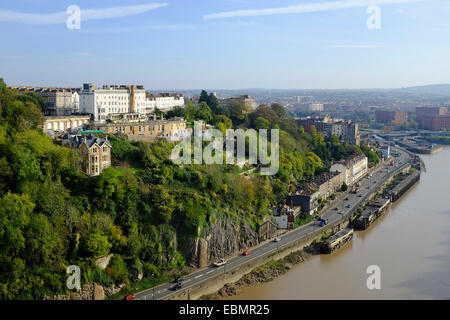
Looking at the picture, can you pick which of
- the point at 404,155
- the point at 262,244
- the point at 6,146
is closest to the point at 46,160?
the point at 6,146

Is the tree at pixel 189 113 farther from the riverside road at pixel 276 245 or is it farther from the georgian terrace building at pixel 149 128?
the riverside road at pixel 276 245

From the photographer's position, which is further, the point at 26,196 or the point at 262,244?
the point at 262,244

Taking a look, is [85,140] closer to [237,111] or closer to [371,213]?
[371,213]

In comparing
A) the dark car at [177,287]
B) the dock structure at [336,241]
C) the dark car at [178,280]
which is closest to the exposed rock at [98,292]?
the dark car at [177,287]

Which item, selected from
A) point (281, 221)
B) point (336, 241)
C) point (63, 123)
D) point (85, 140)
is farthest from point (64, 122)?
point (336, 241)

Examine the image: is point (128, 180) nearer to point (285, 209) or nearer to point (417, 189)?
point (285, 209)

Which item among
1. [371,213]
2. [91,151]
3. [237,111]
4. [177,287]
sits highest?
[237,111]

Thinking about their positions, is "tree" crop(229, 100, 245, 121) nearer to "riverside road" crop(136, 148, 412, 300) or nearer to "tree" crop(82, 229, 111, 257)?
"riverside road" crop(136, 148, 412, 300)
